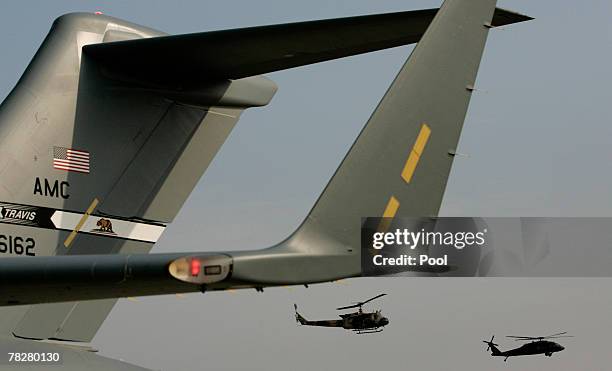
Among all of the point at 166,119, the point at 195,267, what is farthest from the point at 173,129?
the point at 195,267

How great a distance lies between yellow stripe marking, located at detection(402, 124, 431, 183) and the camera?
7.06 m

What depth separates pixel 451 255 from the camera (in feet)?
22.8

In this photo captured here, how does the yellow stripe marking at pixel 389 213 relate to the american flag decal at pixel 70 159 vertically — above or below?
below

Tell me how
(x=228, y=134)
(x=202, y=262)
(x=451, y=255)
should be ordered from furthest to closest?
1. (x=228, y=134)
2. (x=451, y=255)
3. (x=202, y=262)

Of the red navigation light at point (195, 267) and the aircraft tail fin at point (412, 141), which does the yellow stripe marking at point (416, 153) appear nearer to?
the aircraft tail fin at point (412, 141)

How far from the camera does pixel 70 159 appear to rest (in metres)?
10.3

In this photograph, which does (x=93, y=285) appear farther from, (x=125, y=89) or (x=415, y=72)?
(x=125, y=89)

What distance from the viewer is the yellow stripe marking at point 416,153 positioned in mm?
7065

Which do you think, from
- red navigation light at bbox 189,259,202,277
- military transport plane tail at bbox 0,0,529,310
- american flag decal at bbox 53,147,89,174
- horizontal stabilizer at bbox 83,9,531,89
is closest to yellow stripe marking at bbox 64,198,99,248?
military transport plane tail at bbox 0,0,529,310

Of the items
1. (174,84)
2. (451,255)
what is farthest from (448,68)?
(174,84)

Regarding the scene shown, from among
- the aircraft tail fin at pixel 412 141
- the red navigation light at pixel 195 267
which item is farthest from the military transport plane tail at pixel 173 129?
the red navigation light at pixel 195 267

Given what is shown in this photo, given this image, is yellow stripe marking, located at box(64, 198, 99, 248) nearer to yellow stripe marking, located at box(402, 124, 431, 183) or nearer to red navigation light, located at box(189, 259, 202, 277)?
yellow stripe marking, located at box(402, 124, 431, 183)

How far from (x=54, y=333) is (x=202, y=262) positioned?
5.18 m

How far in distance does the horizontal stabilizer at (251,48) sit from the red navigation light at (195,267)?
146 inches
